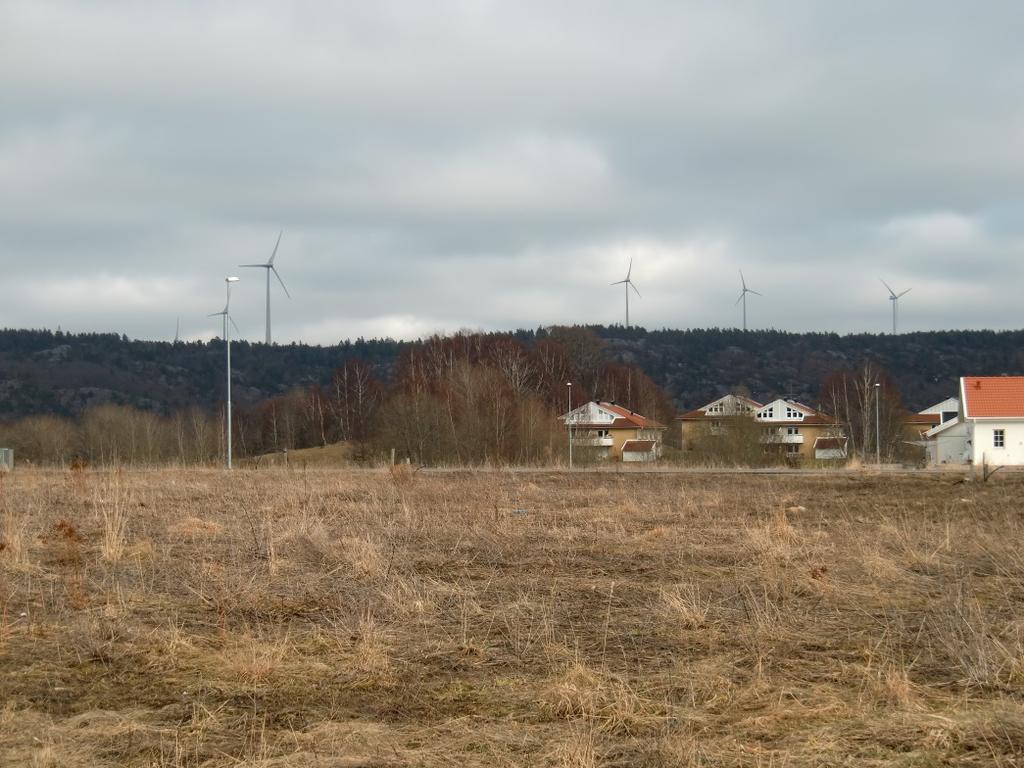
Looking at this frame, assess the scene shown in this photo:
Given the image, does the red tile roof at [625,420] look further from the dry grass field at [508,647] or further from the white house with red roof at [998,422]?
the dry grass field at [508,647]

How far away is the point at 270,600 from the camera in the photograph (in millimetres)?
9094

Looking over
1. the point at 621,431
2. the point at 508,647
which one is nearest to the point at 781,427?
the point at 621,431

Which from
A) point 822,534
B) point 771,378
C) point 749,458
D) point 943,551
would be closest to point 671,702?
point 943,551

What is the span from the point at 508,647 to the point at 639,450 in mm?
77309

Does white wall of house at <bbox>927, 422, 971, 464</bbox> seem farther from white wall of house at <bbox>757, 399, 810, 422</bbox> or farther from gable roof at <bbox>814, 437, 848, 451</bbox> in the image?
white wall of house at <bbox>757, 399, 810, 422</bbox>

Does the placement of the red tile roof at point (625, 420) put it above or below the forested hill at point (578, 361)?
below

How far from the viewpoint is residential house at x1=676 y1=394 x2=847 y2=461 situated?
61219 mm

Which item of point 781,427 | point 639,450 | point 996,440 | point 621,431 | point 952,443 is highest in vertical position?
point 781,427

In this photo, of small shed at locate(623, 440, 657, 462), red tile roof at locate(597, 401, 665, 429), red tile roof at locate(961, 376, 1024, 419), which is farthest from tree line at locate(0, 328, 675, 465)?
red tile roof at locate(961, 376, 1024, 419)

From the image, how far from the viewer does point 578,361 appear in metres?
117

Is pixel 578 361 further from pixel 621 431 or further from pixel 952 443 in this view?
pixel 952 443

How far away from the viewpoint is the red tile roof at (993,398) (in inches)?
2221

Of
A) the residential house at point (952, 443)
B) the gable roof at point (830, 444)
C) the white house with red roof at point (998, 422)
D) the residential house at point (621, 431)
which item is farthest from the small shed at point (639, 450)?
the white house with red roof at point (998, 422)

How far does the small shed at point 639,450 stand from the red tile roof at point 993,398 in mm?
23732
